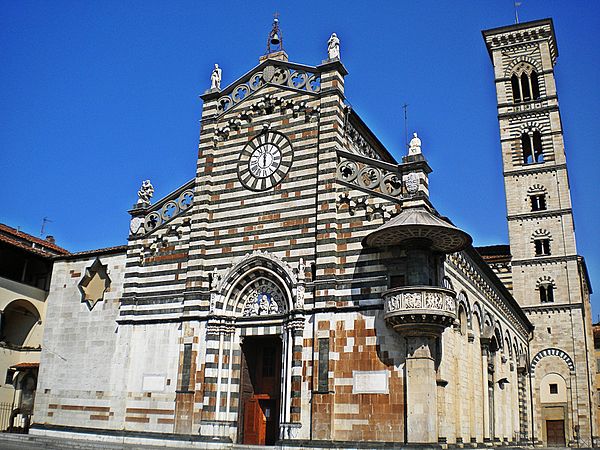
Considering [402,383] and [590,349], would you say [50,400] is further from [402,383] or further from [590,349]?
[590,349]

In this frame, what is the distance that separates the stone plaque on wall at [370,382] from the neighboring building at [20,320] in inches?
653

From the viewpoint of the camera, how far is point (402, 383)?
717 inches

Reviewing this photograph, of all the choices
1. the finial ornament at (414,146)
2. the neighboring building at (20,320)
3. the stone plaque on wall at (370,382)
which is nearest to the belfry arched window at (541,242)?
the finial ornament at (414,146)

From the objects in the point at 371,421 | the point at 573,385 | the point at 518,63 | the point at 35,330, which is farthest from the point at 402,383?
the point at 518,63

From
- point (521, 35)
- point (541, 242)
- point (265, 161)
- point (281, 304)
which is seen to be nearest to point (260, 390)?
point (281, 304)

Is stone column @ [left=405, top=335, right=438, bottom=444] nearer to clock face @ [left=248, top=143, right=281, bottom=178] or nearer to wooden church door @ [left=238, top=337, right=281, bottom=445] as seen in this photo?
wooden church door @ [left=238, top=337, right=281, bottom=445]

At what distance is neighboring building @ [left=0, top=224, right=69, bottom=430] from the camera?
1123 inches

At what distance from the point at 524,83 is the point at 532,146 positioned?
5.06 meters

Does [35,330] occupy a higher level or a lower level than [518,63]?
lower

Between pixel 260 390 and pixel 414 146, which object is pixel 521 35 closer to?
pixel 414 146

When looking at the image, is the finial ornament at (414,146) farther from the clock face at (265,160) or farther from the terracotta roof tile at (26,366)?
the terracotta roof tile at (26,366)

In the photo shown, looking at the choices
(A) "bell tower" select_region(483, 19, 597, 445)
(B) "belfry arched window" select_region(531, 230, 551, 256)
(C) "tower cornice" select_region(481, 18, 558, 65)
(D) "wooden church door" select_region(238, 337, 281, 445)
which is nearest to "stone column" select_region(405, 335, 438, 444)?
(D) "wooden church door" select_region(238, 337, 281, 445)

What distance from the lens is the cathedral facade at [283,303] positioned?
18.7 metres

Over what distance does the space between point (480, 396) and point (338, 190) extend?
10.1 metres
